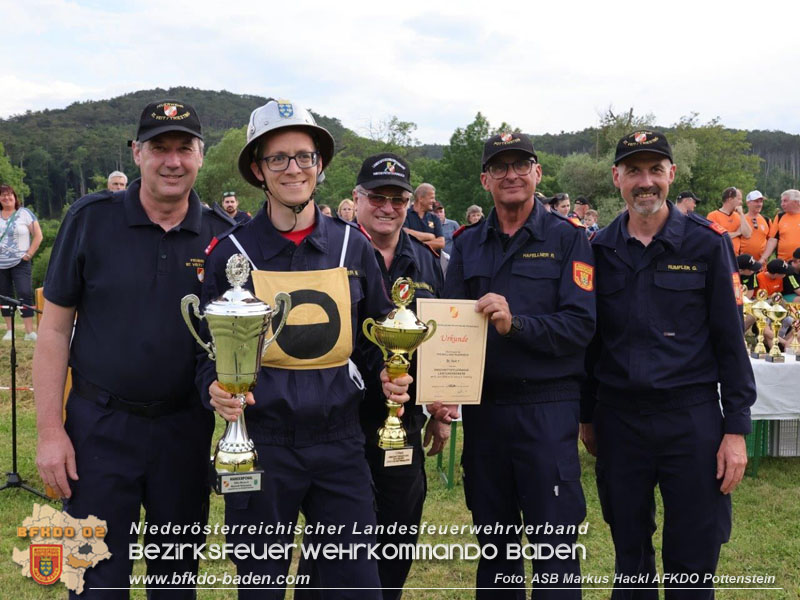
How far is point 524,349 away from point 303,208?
1.22 metres

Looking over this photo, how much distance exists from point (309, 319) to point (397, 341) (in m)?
0.44

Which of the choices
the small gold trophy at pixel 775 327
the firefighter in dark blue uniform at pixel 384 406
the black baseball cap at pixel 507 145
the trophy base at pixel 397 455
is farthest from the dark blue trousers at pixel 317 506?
the small gold trophy at pixel 775 327

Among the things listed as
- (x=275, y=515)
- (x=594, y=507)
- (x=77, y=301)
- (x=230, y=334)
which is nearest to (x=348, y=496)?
(x=275, y=515)

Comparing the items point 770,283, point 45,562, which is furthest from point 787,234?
point 45,562

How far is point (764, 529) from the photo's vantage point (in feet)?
16.6

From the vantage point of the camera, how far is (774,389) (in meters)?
5.75

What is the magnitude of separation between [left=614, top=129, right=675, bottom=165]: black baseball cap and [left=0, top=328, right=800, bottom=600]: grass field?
8.88 feet

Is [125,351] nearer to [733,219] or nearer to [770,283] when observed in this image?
[770,283]

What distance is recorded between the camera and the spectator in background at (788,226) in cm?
1051

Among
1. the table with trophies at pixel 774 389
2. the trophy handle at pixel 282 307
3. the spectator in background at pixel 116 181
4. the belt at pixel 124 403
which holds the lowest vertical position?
the table with trophies at pixel 774 389

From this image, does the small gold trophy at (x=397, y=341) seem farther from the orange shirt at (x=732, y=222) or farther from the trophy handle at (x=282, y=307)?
the orange shirt at (x=732, y=222)

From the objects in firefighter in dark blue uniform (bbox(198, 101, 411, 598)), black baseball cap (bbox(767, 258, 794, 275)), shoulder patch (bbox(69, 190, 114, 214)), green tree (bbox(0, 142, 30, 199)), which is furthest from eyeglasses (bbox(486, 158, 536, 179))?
green tree (bbox(0, 142, 30, 199))

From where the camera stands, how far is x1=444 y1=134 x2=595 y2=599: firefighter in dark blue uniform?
2.98 metres

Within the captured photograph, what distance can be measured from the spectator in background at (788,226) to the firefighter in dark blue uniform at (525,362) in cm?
909
